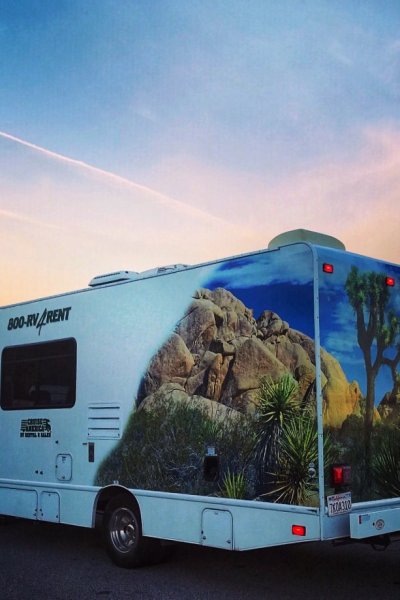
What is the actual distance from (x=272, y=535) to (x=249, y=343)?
170 cm

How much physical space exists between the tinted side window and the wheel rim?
4.83 feet

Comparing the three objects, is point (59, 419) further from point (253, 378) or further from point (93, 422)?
point (253, 378)

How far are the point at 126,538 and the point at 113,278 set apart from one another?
2.93m

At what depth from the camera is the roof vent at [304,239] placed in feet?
22.7

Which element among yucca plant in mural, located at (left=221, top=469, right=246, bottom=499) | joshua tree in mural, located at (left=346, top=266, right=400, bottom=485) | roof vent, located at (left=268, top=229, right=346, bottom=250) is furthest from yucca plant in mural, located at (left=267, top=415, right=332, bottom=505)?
roof vent, located at (left=268, top=229, right=346, bottom=250)

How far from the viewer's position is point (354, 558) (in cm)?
815

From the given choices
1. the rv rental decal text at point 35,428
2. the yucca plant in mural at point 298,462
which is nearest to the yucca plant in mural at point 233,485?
the yucca plant in mural at point 298,462

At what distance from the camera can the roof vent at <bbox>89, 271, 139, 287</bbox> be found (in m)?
8.52

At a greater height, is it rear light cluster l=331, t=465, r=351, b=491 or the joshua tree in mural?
the joshua tree in mural

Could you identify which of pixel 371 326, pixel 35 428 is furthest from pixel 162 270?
pixel 35 428

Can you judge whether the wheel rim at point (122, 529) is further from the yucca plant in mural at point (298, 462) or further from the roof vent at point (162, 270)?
the roof vent at point (162, 270)

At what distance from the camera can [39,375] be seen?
909 centimetres

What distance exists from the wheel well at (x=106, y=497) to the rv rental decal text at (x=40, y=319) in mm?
2134

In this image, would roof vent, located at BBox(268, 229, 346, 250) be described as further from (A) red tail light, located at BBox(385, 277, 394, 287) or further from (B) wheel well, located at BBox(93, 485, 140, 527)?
(B) wheel well, located at BBox(93, 485, 140, 527)
